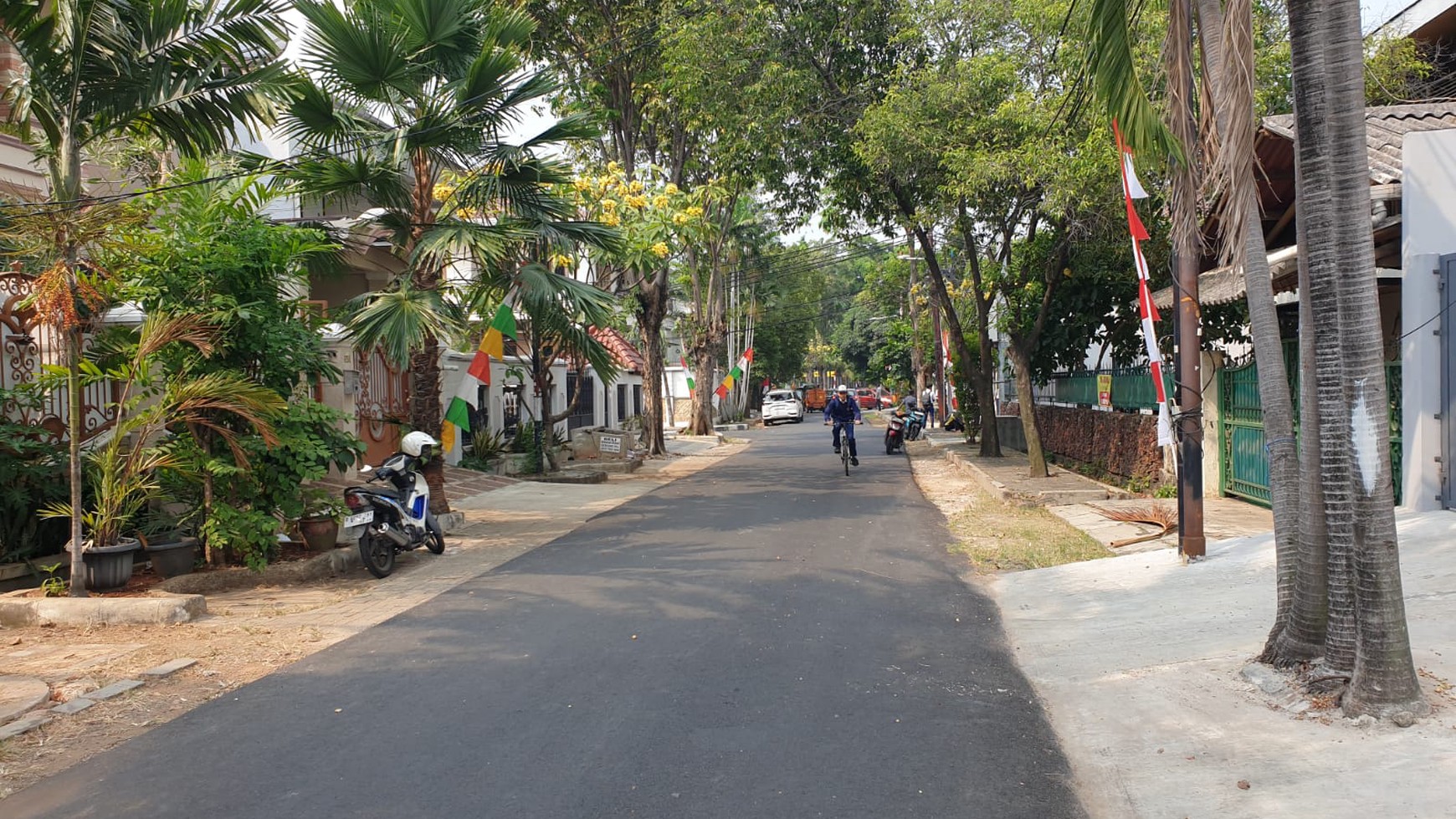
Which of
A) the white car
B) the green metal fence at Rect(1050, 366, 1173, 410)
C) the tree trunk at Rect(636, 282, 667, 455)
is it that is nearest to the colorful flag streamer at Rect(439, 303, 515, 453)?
the green metal fence at Rect(1050, 366, 1173, 410)

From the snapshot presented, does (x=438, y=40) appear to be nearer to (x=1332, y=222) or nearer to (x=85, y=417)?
(x=85, y=417)

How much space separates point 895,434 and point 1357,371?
878 inches

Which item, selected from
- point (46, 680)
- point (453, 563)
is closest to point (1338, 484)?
point (46, 680)

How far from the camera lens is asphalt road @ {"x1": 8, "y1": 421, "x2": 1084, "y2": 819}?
4.44 metres

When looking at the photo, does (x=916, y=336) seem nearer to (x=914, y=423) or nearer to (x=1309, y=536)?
(x=914, y=423)

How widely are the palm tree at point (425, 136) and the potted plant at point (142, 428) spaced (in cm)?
260

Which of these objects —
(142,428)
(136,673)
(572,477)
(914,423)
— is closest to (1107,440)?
(572,477)

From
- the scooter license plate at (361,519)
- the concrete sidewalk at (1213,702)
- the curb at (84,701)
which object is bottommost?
the concrete sidewalk at (1213,702)

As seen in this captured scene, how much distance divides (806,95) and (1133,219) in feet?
40.1

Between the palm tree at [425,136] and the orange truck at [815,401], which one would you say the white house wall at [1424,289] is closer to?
the palm tree at [425,136]

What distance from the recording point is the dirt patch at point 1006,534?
34.4 feet

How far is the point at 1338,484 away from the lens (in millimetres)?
5023

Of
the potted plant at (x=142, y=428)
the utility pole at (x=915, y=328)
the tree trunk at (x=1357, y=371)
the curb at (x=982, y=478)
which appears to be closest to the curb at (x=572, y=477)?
the curb at (x=982, y=478)

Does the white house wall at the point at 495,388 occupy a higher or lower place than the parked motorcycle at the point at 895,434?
higher
